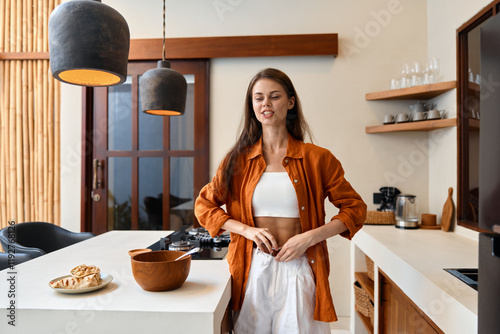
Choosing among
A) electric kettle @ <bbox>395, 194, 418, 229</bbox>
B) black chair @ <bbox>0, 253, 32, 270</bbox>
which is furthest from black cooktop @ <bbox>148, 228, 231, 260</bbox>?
electric kettle @ <bbox>395, 194, 418, 229</bbox>

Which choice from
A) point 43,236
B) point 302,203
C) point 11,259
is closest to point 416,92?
point 302,203

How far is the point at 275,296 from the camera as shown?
145 cm

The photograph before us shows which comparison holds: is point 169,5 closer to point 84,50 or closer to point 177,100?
point 177,100

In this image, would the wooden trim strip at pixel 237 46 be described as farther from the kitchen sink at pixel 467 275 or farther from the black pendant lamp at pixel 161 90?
the kitchen sink at pixel 467 275

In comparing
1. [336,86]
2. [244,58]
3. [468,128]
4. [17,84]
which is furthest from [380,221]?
[17,84]

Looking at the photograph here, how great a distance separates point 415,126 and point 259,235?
6.79ft

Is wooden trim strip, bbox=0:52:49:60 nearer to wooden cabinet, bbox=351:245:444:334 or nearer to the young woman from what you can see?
the young woman

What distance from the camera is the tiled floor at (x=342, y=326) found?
3.16 meters

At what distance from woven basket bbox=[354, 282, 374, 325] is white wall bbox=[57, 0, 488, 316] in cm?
33

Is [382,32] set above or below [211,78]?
above

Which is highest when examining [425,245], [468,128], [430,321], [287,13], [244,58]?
[287,13]

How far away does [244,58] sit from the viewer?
345 centimetres

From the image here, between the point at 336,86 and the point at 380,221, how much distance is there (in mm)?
1244

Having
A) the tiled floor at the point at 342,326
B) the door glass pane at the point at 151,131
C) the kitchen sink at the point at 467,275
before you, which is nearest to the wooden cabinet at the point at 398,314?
the kitchen sink at the point at 467,275
